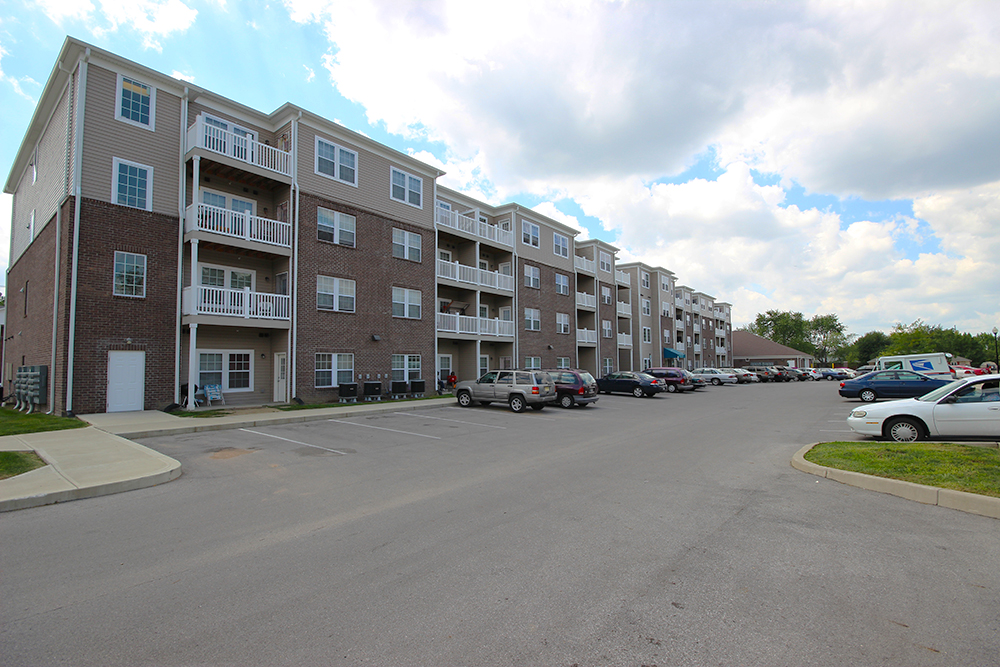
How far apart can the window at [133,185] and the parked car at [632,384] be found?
71.0 ft

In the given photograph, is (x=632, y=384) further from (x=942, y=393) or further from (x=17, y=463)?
(x=17, y=463)

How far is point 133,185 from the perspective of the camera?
1719 cm

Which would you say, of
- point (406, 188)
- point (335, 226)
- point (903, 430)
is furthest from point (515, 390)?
point (406, 188)

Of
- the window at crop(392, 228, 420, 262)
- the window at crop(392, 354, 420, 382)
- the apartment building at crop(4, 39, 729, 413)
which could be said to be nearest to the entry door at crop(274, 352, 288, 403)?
the apartment building at crop(4, 39, 729, 413)

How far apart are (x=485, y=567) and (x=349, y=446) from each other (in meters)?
7.67

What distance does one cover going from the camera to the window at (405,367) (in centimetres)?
2404

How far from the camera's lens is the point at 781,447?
36.1ft

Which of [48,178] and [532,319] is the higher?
[48,178]

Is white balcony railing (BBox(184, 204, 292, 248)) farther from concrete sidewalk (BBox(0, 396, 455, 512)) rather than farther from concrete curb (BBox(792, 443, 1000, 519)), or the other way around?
concrete curb (BBox(792, 443, 1000, 519))

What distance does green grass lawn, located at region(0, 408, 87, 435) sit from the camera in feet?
41.5

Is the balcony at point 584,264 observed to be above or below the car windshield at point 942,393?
above

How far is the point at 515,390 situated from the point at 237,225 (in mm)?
11925

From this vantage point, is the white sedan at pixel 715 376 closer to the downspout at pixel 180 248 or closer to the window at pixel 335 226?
the window at pixel 335 226

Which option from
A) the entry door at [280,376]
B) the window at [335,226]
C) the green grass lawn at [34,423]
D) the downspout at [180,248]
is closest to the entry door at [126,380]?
the downspout at [180,248]
